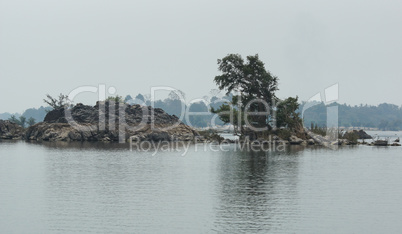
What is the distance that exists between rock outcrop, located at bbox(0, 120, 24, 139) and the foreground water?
86.0m

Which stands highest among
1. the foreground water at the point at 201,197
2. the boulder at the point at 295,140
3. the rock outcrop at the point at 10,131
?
the rock outcrop at the point at 10,131

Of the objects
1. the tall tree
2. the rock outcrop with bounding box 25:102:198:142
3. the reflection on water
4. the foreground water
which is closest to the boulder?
the tall tree

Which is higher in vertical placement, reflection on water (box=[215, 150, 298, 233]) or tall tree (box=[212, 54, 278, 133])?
tall tree (box=[212, 54, 278, 133])

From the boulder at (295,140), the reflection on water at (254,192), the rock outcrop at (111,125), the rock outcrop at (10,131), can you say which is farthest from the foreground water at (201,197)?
the rock outcrop at (10,131)

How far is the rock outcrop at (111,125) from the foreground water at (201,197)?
57.9m

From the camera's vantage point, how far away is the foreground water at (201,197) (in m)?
28.7

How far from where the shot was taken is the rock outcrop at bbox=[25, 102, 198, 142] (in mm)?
119875

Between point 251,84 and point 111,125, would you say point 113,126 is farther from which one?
point 251,84

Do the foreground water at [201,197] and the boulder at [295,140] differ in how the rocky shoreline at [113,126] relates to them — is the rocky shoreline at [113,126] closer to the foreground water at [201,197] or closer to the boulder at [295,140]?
Result: the boulder at [295,140]

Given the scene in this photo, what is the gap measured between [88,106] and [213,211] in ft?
327

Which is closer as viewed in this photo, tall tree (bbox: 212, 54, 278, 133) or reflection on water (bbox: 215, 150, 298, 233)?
reflection on water (bbox: 215, 150, 298, 233)

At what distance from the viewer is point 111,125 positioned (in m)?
121

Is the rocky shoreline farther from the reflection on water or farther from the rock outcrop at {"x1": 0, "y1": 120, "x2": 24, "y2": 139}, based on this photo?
the reflection on water

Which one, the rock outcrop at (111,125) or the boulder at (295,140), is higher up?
the rock outcrop at (111,125)
